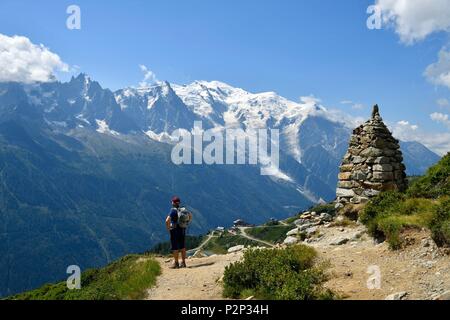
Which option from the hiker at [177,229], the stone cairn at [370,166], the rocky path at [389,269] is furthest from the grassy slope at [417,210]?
the hiker at [177,229]

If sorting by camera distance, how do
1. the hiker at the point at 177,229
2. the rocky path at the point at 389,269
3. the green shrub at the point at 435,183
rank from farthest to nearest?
the hiker at the point at 177,229
the green shrub at the point at 435,183
the rocky path at the point at 389,269

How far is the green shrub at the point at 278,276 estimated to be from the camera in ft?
51.3

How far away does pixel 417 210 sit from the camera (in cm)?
2197

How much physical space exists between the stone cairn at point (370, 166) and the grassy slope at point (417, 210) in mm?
1751

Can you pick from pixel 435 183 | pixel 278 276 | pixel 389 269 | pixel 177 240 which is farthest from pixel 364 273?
pixel 435 183

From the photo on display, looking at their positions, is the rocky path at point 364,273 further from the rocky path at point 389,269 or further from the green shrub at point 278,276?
the green shrub at point 278,276

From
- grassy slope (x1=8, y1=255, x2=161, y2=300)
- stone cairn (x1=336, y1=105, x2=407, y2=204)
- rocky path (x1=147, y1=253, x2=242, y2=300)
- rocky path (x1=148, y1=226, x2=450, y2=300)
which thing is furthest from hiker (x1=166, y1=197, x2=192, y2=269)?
stone cairn (x1=336, y1=105, x2=407, y2=204)

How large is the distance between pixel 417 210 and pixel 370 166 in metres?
6.70

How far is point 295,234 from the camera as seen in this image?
28.6 m

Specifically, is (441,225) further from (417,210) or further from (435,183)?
(435,183)

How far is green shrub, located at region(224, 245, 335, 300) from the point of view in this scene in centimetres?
1562
